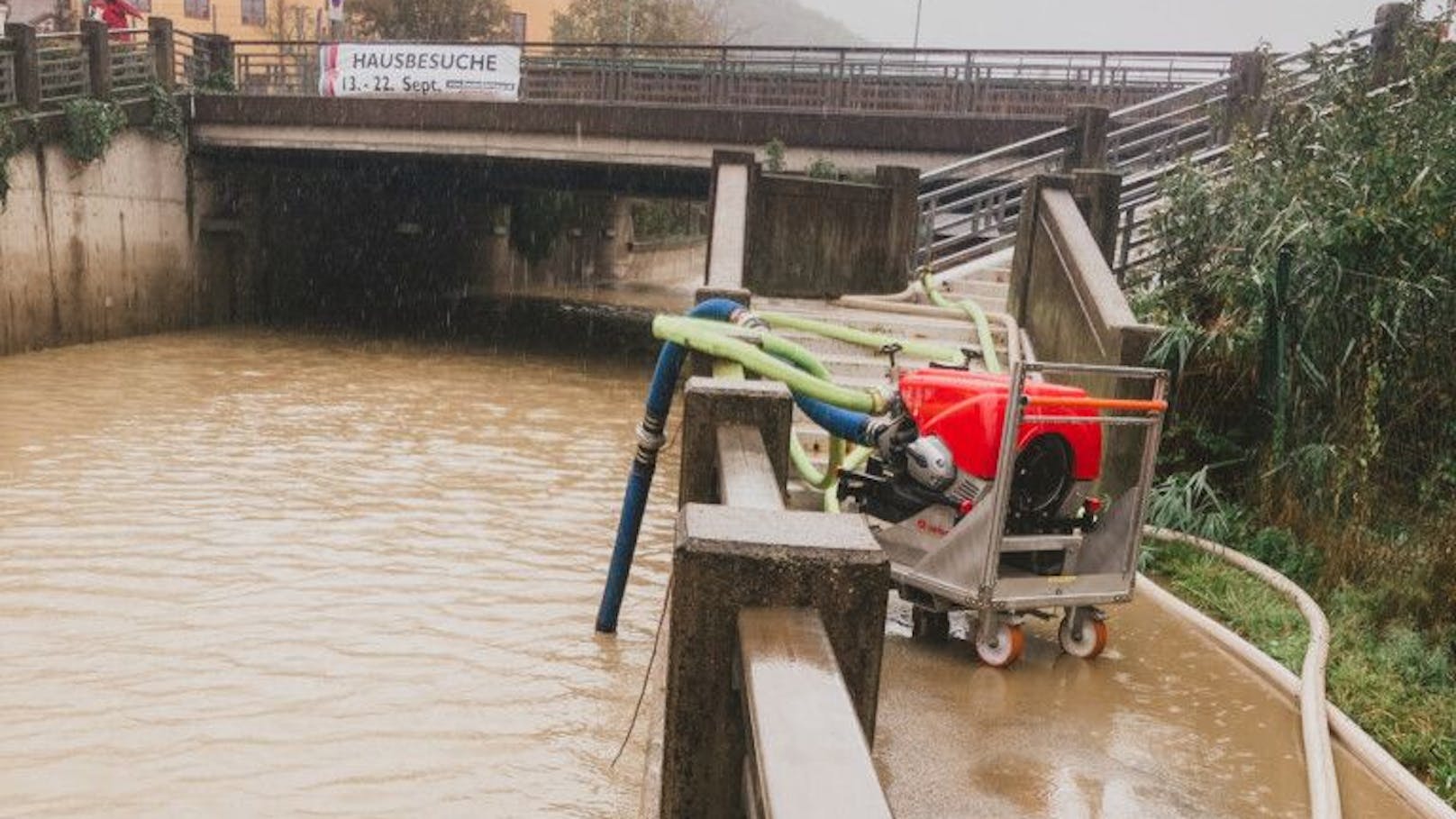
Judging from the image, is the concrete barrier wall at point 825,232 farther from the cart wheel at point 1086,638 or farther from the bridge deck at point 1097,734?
the cart wheel at point 1086,638

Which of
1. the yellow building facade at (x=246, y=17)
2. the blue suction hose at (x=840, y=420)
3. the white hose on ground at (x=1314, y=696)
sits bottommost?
the white hose on ground at (x=1314, y=696)

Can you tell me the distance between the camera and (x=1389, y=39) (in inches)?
508

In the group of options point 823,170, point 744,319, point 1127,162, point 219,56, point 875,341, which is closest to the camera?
point 744,319

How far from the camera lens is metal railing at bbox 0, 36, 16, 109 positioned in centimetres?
1739

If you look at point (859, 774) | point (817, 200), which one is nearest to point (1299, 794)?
point (859, 774)

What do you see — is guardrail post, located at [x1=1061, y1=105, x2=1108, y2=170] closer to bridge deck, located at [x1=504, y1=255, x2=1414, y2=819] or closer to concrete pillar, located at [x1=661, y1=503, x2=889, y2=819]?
bridge deck, located at [x1=504, y1=255, x2=1414, y2=819]

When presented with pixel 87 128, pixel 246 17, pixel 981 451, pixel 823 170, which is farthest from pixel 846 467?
pixel 246 17

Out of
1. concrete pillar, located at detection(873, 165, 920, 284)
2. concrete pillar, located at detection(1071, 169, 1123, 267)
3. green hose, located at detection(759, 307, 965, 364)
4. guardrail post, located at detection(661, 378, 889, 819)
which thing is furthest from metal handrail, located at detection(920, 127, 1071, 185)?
guardrail post, located at detection(661, 378, 889, 819)

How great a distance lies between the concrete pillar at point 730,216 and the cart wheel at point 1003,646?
19.7ft

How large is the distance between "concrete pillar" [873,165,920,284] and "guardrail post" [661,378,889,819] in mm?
9592

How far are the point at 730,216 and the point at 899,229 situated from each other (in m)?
1.82

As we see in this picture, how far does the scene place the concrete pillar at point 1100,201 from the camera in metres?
10.1

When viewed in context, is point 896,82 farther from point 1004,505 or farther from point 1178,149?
point 1004,505

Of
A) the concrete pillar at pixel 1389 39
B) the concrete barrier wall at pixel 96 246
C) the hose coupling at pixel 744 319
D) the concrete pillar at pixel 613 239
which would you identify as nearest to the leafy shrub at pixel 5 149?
the concrete barrier wall at pixel 96 246
